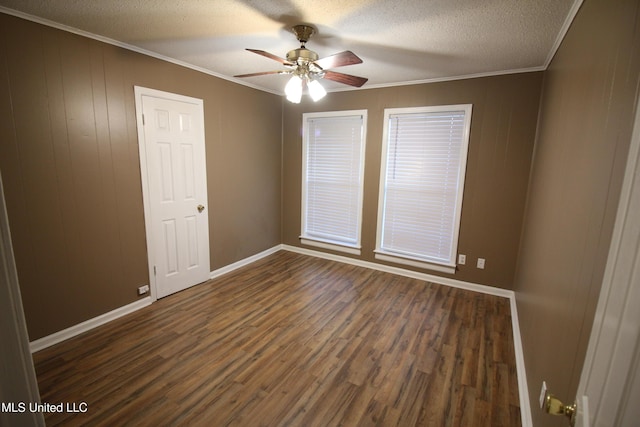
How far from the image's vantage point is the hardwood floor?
1847mm

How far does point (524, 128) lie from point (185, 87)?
3.68 m

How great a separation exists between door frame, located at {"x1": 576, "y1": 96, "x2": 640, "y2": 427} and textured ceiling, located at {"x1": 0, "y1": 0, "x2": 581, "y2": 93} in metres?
1.80

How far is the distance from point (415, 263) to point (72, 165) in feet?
12.5

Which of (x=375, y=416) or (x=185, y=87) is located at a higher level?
(x=185, y=87)

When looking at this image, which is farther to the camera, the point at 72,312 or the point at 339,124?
the point at 339,124

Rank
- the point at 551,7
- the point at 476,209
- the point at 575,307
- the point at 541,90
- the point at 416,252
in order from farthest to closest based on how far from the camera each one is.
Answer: the point at 416,252 < the point at 476,209 < the point at 541,90 < the point at 551,7 < the point at 575,307

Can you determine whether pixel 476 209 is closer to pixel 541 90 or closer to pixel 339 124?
pixel 541 90

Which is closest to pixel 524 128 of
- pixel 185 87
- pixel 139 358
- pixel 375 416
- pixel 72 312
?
pixel 375 416

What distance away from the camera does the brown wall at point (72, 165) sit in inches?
83.7

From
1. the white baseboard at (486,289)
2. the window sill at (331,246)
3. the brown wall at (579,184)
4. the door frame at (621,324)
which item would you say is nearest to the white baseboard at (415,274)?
the white baseboard at (486,289)

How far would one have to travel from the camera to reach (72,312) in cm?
251

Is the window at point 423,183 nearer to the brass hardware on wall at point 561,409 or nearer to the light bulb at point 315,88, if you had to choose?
the light bulb at point 315,88

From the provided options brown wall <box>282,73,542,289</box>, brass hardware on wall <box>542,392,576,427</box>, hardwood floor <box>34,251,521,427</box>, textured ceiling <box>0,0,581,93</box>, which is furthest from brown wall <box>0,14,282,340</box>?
brass hardware on wall <box>542,392,576,427</box>

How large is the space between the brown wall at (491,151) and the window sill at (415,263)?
83 millimetres
